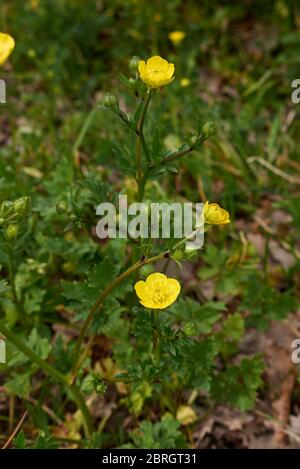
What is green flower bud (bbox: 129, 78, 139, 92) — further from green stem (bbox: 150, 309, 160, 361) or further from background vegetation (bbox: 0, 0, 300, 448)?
green stem (bbox: 150, 309, 160, 361)

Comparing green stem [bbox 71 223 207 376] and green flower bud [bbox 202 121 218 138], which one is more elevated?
green flower bud [bbox 202 121 218 138]

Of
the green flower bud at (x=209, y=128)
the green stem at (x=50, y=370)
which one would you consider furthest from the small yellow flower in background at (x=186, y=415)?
the green flower bud at (x=209, y=128)

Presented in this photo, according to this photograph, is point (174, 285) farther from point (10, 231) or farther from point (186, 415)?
point (186, 415)

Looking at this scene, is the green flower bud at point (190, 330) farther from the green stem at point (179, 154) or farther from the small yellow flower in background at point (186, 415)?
the small yellow flower in background at point (186, 415)

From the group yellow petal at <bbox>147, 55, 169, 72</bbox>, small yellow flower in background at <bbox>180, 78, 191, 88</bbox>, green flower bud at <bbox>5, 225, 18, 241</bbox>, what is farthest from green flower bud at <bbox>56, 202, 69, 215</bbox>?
small yellow flower in background at <bbox>180, 78, 191, 88</bbox>

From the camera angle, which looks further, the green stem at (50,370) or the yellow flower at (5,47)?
the green stem at (50,370)

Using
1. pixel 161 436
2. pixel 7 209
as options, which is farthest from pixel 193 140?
pixel 161 436
